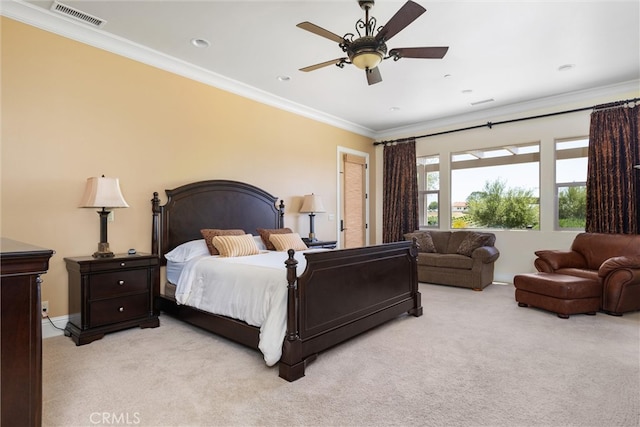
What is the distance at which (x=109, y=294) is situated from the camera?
3.17 meters

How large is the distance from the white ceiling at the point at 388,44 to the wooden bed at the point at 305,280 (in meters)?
1.57

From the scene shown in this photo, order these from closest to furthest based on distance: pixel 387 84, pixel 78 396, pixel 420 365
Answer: pixel 78 396, pixel 420 365, pixel 387 84

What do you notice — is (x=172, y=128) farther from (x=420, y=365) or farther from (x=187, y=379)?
(x=420, y=365)

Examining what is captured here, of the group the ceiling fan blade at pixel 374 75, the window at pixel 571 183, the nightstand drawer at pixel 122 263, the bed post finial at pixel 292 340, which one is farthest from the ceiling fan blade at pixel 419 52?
the window at pixel 571 183

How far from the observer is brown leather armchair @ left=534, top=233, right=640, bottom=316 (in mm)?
3816

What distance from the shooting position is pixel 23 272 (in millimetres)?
1348

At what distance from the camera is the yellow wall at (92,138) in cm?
302

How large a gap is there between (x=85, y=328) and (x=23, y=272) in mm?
2046

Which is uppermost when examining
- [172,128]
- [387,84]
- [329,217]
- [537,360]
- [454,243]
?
[387,84]

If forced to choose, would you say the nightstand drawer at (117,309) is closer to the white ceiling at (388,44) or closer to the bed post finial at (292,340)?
the bed post finial at (292,340)

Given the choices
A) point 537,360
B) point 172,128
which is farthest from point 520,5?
point 172,128

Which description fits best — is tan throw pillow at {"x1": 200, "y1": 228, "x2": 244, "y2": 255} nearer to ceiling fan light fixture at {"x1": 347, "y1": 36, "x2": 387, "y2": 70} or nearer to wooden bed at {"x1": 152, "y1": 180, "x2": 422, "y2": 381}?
wooden bed at {"x1": 152, "y1": 180, "x2": 422, "y2": 381}

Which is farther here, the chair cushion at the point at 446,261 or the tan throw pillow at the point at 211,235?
the chair cushion at the point at 446,261

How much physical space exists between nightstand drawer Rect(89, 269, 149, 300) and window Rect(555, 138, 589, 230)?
5937 mm
